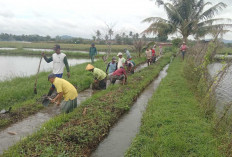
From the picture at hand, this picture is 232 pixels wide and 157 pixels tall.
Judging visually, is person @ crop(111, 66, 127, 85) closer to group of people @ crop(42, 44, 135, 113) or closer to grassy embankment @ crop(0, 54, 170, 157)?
group of people @ crop(42, 44, 135, 113)

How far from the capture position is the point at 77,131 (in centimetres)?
393

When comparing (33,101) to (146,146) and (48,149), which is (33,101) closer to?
(48,149)

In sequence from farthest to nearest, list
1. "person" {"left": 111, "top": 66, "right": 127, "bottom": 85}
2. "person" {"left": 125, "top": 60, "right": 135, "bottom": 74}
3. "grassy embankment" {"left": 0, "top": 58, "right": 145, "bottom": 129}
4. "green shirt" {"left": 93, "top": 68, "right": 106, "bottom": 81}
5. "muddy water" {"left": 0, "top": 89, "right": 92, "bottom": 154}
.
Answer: "person" {"left": 125, "top": 60, "right": 135, "bottom": 74} → "person" {"left": 111, "top": 66, "right": 127, "bottom": 85} → "green shirt" {"left": 93, "top": 68, "right": 106, "bottom": 81} → "grassy embankment" {"left": 0, "top": 58, "right": 145, "bottom": 129} → "muddy water" {"left": 0, "top": 89, "right": 92, "bottom": 154}

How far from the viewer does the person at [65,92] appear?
4441mm

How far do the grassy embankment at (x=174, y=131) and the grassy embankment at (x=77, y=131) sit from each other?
2.72ft

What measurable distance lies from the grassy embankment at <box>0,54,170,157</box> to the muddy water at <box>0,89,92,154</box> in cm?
50

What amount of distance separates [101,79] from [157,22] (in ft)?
45.7

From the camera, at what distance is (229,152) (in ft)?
10.8

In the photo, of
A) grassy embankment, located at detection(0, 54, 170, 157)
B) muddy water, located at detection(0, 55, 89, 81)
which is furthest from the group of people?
muddy water, located at detection(0, 55, 89, 81)

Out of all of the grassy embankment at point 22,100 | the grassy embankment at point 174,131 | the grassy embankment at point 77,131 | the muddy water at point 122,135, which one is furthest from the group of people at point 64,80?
the grassy embankment at point 174,131

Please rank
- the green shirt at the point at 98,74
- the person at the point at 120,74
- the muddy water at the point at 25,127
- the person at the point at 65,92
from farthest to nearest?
→ 1. the person at the point at 120,74
2. the green shirt at the point at 98,74
3. the person at the point at 65,92
4. the muddy water at the point at 25,127

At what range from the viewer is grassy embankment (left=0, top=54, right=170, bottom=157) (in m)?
3.39

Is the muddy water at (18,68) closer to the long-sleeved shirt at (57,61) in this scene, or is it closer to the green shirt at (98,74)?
the long-sleeved shirt at (57,61)

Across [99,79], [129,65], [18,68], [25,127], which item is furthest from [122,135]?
[18,68]
